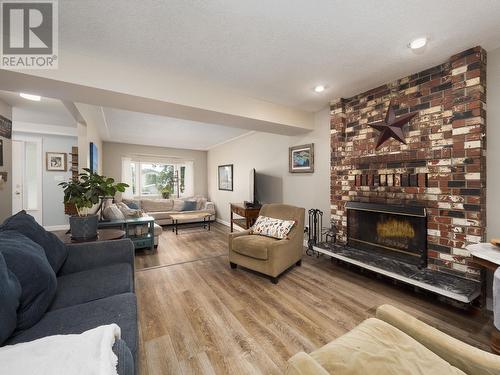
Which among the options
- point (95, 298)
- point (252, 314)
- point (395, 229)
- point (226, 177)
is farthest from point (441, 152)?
point (226, 177)

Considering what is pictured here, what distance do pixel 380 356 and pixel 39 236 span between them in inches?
86.9

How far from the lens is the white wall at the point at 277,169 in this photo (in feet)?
11.6

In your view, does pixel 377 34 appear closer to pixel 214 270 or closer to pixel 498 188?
pixel 498 188

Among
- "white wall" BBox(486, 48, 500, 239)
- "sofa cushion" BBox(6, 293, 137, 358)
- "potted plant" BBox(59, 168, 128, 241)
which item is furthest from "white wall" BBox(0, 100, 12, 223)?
"white wall" BBox(486, 48, 500, 239)

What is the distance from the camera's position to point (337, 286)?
2.52 m

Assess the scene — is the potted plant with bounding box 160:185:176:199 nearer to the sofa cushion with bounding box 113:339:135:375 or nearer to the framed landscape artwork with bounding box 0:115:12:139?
the framed landscape artwork with bounding box 0:115:12:139

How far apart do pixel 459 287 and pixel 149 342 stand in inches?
101

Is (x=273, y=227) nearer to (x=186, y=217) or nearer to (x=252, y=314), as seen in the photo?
(x=252, y=314)

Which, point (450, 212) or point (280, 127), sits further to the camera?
point (280, 127)

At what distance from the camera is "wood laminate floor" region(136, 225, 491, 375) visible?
1.54m

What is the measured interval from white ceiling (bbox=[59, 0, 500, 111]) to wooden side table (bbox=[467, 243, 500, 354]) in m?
1.72

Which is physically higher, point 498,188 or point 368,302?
point 498,188

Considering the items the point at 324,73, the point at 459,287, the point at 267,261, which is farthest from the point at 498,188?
the point at 267,261

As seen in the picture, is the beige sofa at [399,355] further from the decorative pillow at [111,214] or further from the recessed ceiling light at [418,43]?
the decorative pillow at [111,214]
